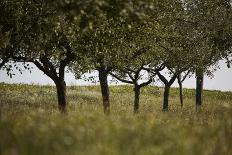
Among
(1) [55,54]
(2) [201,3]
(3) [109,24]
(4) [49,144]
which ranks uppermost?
(2) [201,3]

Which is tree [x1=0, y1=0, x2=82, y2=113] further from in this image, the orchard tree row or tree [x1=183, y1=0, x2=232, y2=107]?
tree [x1=183, y1=0, x2=232, y2=107]

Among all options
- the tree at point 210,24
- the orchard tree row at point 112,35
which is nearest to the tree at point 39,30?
the orchard tree row at point 112,35

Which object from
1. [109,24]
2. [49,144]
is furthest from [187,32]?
[49,144]

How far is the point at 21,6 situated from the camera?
19500mm

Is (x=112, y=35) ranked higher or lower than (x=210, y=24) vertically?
lower

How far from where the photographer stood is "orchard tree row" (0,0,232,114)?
44.5 ft

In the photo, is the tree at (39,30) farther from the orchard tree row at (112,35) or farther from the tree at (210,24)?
the tree at (210,24)

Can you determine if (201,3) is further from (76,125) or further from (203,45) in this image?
(76,125)

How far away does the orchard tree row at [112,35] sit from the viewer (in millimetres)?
13578

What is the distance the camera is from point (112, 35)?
2252 centimetres

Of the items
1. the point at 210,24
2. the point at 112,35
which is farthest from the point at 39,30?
the point at 210,24

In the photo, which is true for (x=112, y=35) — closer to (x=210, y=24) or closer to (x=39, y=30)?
(x=39, y=30)

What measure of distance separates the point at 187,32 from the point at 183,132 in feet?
77.8

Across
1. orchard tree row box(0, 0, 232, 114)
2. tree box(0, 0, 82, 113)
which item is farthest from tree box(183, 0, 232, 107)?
tree box(0, 0, 82, 113)
